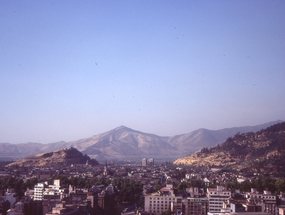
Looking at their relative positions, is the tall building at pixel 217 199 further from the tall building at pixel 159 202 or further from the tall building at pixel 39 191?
the tall building at pixel 39 191

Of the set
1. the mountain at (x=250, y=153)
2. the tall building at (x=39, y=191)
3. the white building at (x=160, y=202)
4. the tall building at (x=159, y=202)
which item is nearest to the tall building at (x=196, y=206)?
the white building at (x=160, y=202)

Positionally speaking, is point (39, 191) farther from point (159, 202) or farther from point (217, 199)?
point (217, 199)

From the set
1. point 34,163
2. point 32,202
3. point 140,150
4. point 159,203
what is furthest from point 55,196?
point 140,150

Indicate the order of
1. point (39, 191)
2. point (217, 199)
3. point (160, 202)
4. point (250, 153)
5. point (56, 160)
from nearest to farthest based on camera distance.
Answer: point (217, 199) → point (160, 202) → point (39, 191) → point (250, 153) → point (56, 160)

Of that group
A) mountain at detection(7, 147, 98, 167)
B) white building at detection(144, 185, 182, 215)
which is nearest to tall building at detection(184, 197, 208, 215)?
white building at detection(144, 185, 182, 215)

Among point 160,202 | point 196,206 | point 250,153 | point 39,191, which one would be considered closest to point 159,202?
point 160,202

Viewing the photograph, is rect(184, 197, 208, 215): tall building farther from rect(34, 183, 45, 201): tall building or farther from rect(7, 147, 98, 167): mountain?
rect(7, 147, 98, 167): mountain

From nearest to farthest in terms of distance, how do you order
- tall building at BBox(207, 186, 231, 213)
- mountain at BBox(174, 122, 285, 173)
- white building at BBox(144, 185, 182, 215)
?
tall building at BBox(207, 186, 231, 213) → white building at BBox(144, 185, 182, 215) → mountain at BBox(174, 122, 285, 173)

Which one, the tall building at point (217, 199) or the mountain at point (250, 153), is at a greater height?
the mountain at point (250, 153)

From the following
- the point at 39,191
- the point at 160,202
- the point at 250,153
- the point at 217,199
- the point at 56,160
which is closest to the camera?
the point at 217,199
